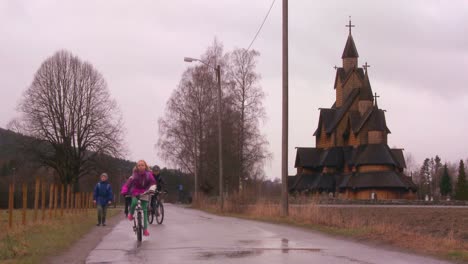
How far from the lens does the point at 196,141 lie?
6262 centimetres

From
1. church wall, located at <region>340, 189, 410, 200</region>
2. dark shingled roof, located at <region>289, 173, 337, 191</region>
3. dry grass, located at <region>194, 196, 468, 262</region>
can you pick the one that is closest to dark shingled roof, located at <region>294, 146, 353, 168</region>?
dark shingled roof, located at <region>289, 173, 337, 191</region>

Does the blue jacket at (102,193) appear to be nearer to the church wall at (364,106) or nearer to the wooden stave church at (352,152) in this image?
the wooden stave church at (352,152)

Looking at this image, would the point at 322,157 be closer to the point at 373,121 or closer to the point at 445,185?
the point at 373,121

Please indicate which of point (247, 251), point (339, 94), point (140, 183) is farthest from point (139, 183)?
point (339, 94)

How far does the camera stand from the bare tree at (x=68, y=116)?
5900 centimetres

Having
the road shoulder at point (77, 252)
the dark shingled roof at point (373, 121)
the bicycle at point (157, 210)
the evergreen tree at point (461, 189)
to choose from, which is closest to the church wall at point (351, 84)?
the dark shingled roof at point (373, 121)

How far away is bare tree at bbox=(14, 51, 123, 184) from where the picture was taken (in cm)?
5900

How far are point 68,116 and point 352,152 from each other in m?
38.5

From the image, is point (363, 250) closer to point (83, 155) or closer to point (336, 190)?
point (83, 155)

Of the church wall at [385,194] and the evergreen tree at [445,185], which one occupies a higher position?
the evergreen tree at [445,185]

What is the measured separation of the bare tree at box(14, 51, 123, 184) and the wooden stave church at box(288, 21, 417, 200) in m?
26.2

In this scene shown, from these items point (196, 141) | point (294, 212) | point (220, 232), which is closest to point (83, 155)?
point (196, 141)

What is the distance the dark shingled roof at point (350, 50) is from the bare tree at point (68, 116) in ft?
131

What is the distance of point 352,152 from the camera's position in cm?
8131
